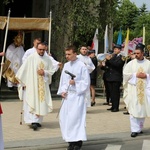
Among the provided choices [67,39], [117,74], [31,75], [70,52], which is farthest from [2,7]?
[70,52]

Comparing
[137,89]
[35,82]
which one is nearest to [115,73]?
[137,89]

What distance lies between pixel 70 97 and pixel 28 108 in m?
2.36

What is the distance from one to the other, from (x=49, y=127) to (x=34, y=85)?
1.02 meters

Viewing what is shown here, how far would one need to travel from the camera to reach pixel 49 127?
10.6 m

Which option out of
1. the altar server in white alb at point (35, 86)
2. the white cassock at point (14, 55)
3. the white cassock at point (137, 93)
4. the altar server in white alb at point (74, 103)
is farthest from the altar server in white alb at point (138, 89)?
the white cassock at point (14, 55)

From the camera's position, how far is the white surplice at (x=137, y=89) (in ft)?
33.2

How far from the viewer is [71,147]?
27.0 feet

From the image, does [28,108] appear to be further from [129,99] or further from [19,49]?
[19,49]

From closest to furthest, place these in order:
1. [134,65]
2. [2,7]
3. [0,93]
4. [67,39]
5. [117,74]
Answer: [134,65]
[117,74]
[0,93]
[67,39]
[2,7]

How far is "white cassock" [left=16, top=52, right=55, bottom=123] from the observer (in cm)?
1032

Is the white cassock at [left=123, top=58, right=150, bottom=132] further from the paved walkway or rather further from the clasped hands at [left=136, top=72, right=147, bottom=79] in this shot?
the paved walkway

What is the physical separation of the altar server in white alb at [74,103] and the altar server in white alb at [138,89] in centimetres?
210

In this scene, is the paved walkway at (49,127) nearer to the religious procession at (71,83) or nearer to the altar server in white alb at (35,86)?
the religious procession at (71,83)

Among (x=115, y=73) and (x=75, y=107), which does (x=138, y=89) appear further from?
(x=115, y=73)
